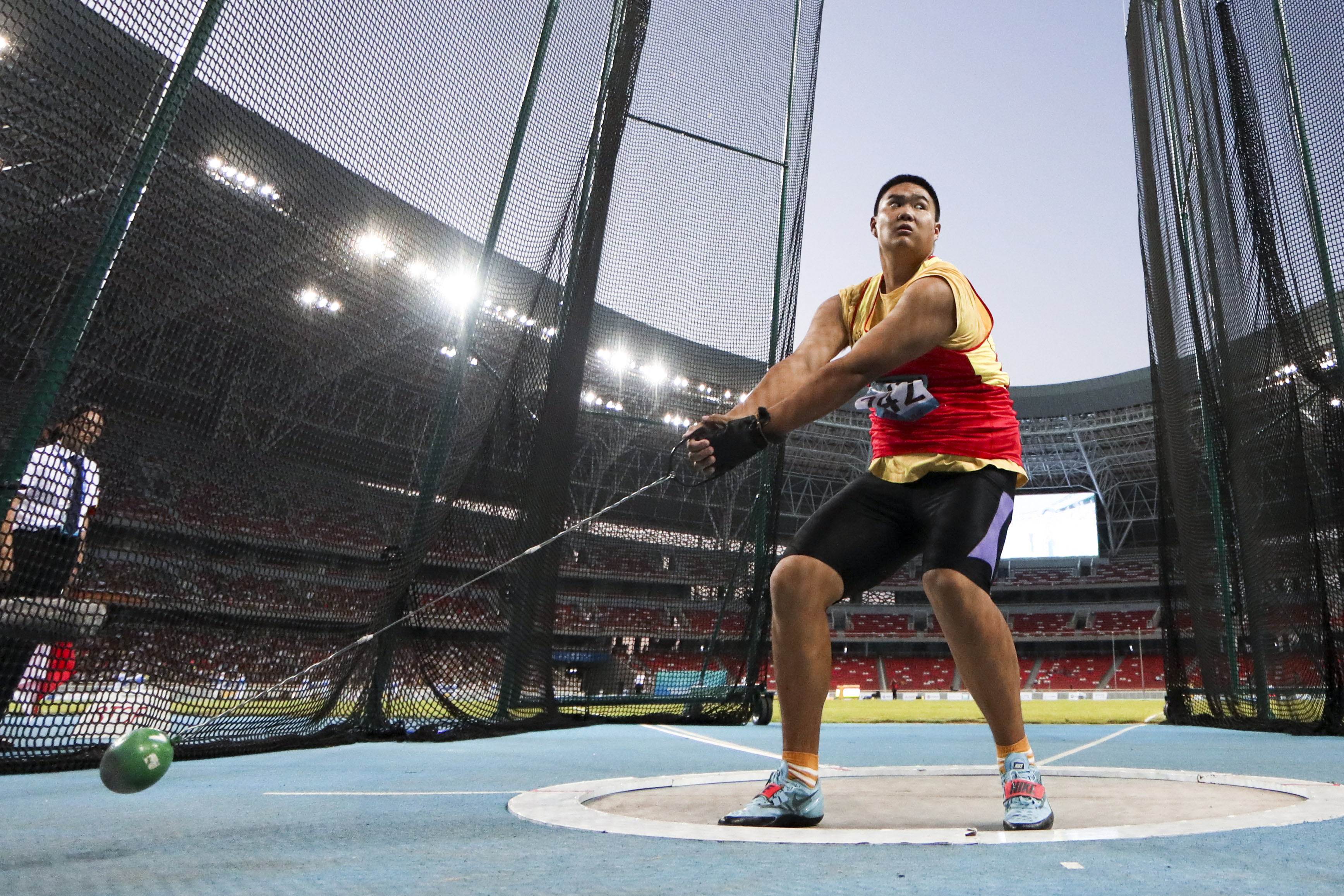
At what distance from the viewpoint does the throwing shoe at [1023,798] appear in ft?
5.73

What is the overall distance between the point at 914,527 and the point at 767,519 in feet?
11.8

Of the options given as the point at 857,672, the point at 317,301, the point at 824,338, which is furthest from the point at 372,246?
the point at 857,672

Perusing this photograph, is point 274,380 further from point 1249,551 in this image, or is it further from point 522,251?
point 1249,551

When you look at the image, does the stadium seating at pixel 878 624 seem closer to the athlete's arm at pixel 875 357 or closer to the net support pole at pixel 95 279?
the athlete's arm at pixel 875 357

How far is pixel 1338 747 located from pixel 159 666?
17.2 feet

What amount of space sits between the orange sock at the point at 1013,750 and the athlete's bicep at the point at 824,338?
104 cm

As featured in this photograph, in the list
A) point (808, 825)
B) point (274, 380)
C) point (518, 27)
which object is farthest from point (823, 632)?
point (518, 27)

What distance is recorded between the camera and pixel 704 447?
191 centimetres

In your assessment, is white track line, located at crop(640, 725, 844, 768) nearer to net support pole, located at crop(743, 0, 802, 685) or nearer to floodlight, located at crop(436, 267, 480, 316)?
net support pole, located at crop(743, 0, 802, 685)

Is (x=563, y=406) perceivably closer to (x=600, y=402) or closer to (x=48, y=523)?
(x=600, y=402)

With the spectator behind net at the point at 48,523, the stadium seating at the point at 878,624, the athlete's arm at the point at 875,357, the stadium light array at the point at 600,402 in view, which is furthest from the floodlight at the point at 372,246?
the stadium seating at the point at 878,624

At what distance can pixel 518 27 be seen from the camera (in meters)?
4.22

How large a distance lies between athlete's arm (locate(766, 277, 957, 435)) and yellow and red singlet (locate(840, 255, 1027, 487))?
8cm


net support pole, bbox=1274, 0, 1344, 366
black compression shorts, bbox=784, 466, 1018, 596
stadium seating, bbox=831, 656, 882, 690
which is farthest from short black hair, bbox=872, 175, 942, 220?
stadium seating, bbox=831, 656, 882, 690
